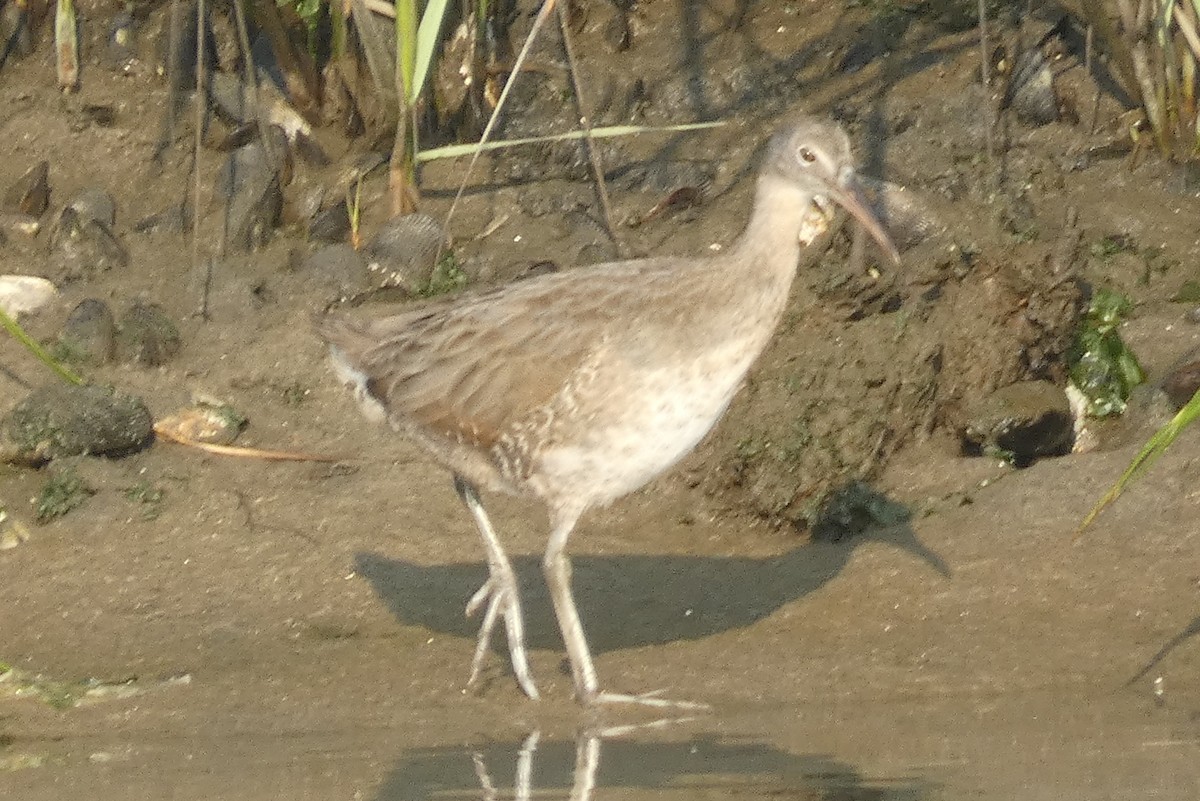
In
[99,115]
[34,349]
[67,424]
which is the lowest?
[67,424]

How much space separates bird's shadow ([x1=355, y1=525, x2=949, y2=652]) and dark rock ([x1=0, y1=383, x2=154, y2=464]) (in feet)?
4.04

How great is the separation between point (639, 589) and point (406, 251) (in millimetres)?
2624

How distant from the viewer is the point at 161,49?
1082 centimetres

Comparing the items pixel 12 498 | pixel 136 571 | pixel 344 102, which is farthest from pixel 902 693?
pixel 344 102

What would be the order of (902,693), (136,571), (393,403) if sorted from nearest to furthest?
1. (902,693)
2. (393,403)
3. (136,571)

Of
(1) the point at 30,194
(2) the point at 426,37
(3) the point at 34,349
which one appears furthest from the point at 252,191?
(3) the point at 34,349

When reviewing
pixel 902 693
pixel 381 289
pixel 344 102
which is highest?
pixel 344 102

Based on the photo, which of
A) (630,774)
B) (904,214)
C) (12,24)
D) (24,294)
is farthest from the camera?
(12,24)

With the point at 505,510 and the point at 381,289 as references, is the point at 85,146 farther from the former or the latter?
the point at 505,510

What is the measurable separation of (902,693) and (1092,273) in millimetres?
3279

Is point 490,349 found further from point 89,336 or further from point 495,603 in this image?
point 89,336

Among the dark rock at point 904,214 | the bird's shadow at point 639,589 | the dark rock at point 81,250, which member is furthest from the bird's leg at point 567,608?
the dark rock at point 81,250

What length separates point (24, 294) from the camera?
9.30 metres

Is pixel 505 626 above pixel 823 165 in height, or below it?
below
